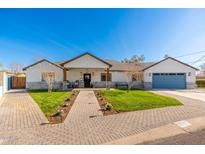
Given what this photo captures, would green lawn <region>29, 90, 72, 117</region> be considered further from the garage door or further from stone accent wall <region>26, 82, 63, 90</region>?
the garage door

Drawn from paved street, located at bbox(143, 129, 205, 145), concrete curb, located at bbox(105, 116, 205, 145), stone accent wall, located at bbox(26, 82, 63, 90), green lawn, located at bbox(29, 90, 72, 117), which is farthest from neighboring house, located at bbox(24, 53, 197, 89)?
paved street, located at bbox(143, 129, 205, 145)

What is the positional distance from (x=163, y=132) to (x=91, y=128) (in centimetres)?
265

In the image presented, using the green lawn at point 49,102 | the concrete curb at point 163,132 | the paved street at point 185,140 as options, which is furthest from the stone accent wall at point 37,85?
A: the paved street at point 185,140

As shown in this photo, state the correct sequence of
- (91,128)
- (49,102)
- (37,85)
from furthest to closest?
(37,85)
(49,102)
(91,128)

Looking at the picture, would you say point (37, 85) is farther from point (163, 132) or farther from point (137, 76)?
point (163, 132)

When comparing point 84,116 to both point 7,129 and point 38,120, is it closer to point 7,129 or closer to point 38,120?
point 38,120

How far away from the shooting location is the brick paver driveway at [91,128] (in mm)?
5613

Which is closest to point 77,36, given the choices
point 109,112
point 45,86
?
point 45,86

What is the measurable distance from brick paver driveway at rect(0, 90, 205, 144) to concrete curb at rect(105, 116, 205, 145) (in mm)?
274

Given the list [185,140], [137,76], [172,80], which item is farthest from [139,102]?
[172,80]

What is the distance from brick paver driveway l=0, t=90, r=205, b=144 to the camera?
18.4 feet

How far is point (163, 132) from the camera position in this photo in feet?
21.3

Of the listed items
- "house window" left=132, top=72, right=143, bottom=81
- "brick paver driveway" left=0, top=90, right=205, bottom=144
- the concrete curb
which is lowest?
the concrete curb
